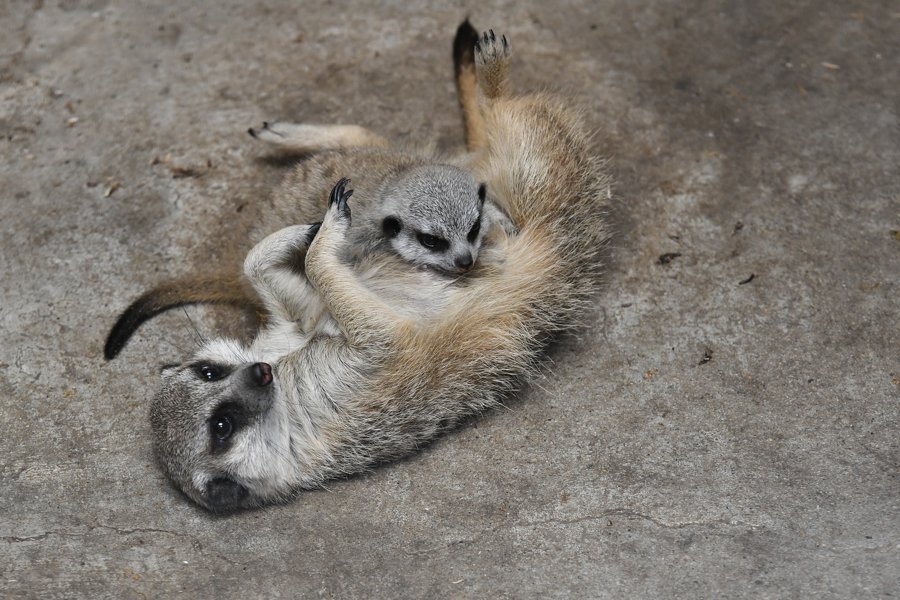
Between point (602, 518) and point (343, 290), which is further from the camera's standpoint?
point (343, 290)

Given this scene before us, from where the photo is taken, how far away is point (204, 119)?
5.05 metres

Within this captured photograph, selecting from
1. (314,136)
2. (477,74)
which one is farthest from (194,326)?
(477,74)

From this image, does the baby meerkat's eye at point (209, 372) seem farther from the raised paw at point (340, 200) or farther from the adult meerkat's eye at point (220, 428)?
the raised paw at point (340, 200)

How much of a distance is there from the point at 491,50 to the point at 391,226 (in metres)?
1.09

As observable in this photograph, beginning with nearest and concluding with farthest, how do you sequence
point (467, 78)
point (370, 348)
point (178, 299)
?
point (370, 348) → point (178, 299) → point (467, 78)

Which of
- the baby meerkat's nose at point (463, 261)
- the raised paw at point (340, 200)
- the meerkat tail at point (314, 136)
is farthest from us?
the meerkat tail at point (314, 136)

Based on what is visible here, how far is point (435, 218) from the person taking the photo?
147 inches

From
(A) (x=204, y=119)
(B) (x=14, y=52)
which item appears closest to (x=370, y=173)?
(A) (x=204, y=119)

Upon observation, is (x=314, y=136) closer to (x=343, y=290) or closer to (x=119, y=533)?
(x=343, y=290)

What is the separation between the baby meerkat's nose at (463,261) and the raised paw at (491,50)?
3.82ft

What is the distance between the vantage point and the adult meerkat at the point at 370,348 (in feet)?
11.3

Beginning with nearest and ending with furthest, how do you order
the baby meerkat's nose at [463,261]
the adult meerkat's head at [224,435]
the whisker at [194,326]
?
the adult meerkat's head at [224,435], the baby meerkat's nose at [463,261], the whisker at [194,326]

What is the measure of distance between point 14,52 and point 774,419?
488cm

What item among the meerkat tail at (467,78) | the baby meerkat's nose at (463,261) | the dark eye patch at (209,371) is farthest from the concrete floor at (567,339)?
the baby meerkat's nose at (463,261)
